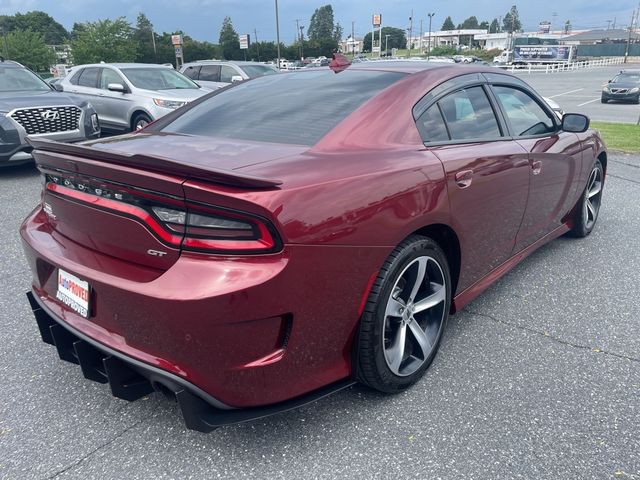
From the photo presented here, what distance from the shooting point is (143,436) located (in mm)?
2260

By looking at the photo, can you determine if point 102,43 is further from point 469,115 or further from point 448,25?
point 448,25

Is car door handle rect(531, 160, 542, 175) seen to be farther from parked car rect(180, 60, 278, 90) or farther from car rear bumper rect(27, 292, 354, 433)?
parked car rect(180, 60, 278, 90)

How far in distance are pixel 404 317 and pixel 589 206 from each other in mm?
3171

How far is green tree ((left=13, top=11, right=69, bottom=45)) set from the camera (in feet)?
307

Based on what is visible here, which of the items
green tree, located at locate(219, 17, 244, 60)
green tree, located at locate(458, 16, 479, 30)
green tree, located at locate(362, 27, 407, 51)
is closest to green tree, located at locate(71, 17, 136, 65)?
green tree, located at locate(219, 17, 244, 60)

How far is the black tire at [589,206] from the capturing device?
14.9ft

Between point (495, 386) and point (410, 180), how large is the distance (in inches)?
44.1

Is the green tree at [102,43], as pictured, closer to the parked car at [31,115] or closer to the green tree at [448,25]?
the parked car at [31,115]

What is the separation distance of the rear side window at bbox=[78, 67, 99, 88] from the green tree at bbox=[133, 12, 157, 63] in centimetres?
4160

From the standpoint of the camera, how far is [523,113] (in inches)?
A: 143

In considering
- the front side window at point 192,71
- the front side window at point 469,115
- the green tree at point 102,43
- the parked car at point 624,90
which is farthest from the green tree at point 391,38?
the front side window at point 469,115

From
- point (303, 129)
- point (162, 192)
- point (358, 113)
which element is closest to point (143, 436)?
point (162, 192)

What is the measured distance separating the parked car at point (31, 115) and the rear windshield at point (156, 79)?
211 cm

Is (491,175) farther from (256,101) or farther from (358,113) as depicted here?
(256,101)
